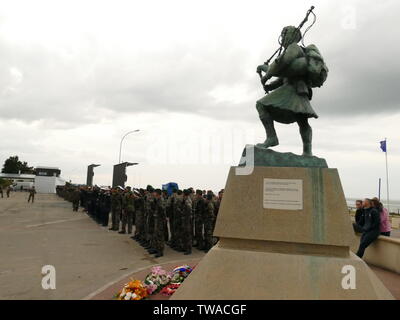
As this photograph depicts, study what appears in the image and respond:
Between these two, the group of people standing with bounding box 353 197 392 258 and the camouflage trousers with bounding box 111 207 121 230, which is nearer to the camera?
the group of people standing with bounding box 353 197 392 258

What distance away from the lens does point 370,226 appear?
6.91m

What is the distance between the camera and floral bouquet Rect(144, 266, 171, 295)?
485cm

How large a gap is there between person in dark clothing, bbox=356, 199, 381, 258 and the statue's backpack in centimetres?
351

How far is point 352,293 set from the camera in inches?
145

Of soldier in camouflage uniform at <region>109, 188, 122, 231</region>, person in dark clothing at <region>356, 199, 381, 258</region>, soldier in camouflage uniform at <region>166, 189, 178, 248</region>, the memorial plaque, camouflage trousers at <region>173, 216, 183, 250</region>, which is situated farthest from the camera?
soldier in camouflage uniform at <region>109, 188, 122, 231</region>

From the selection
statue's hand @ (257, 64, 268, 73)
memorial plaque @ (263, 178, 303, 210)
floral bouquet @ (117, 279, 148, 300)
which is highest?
statue's hand @ (257, 64, 268, 73)

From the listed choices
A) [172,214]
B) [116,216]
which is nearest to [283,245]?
[172,214]

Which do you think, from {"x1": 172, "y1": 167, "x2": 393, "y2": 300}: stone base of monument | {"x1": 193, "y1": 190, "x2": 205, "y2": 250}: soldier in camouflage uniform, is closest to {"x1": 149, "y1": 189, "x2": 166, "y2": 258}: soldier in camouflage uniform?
{"x1": 193, "y1": 190, "x2": 205, "y2": 250}: soldier in camouflage uniform

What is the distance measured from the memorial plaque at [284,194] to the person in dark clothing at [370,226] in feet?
11.5

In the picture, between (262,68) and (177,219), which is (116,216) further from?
(262,68)

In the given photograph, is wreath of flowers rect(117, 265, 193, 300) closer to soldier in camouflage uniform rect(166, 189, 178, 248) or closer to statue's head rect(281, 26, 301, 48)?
soldier in camouflage uniform rect(166, 189, 178, 248)

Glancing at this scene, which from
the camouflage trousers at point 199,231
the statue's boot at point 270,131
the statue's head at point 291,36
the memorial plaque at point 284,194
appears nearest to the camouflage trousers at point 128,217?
the camouflage trousers at point 199,231
